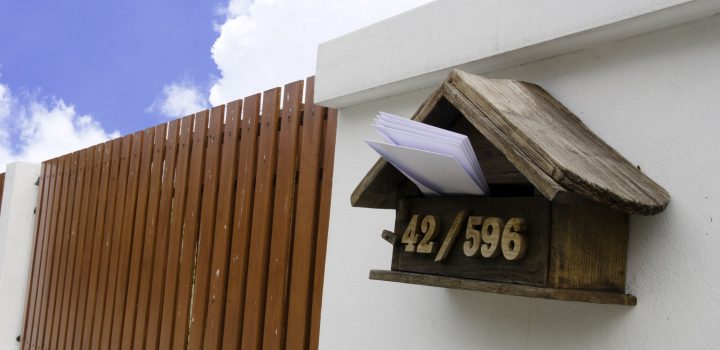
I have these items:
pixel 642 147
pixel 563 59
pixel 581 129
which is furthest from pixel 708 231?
pixel 563 59

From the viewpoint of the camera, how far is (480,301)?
217cm

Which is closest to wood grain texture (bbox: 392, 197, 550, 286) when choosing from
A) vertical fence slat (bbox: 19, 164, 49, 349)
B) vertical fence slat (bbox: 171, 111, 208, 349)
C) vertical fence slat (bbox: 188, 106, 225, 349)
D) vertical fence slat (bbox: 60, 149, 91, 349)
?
vertical fence slat (bbox: 188, 106, 225, 349)

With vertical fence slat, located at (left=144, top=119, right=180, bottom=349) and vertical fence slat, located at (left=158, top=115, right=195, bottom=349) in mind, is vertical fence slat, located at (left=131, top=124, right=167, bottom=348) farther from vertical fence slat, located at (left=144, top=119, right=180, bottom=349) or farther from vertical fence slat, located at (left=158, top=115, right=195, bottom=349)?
vertical fence slat, located at (left=158, top=115, right=195, bottom=349)

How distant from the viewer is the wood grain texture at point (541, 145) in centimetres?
159

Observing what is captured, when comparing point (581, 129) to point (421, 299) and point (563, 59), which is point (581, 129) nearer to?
point (563, 59)

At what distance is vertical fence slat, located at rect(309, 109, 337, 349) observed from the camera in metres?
2.99

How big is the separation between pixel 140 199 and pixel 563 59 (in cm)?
353

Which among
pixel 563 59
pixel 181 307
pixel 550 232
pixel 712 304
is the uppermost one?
pixel 563 59

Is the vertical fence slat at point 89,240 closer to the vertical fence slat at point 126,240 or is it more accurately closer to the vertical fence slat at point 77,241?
the vertical fence slat at point 77,241

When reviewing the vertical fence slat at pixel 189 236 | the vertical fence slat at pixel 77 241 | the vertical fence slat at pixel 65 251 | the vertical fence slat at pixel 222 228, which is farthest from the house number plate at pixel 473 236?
the vertical fence slat at pixel 65 251

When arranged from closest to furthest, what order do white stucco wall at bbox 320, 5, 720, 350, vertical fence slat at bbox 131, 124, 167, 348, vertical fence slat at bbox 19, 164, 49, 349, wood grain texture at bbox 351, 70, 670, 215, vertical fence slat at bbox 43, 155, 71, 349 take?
wood grain texture at bbox 351, 70, 670, 215 → white stucco wall at bbox 320, 5, 720, 350 → vertical fence slat at bbox 131, 124, 167, 348 → vertical fence slat at bbox 43, 155, 71, 349 → vertical fence slat at bbox 19, 164, 49, 349

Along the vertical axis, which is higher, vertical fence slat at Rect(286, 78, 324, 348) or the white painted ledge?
the white painted ledge

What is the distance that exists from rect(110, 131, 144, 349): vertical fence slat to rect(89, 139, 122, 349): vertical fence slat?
0.24 meters

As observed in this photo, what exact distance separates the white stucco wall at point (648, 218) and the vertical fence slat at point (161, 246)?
247 centimetres
